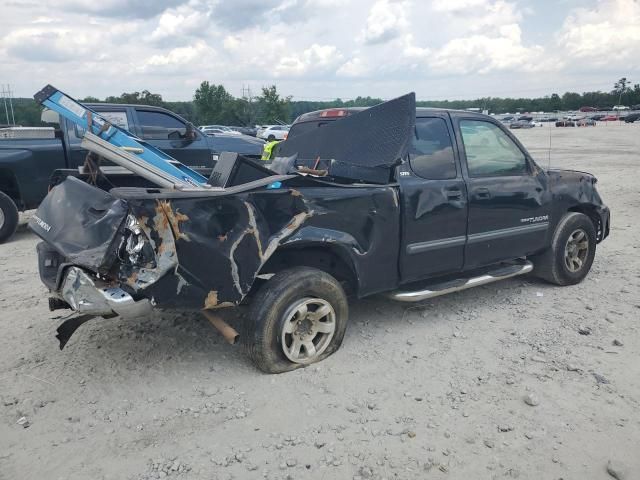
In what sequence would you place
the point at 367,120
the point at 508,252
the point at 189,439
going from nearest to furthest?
the point at 189,439, the point at 367,120, the point at 508,252

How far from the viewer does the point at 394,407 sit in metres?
3.21

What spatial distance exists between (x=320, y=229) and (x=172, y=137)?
6.05 m

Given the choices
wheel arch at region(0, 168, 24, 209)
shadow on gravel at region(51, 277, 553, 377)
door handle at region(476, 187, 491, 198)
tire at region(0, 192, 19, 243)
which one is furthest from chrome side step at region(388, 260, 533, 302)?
wheel arch at region(0, 168, 24, 209)

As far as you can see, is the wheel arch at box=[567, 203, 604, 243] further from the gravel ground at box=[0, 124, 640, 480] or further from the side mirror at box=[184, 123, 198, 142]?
the side mirror at box=[184, 123, 198, 142]

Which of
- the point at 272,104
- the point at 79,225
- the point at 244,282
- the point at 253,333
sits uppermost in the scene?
the point at 272,104

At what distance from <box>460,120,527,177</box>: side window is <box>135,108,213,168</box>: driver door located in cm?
559

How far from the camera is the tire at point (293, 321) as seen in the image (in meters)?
3.39

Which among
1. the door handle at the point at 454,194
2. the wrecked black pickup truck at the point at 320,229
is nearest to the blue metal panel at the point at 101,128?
the wrecked black pickup truck at the point at 320,229

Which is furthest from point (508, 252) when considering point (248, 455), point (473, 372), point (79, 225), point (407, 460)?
point (79, 225)

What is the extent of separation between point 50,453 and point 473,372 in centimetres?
275

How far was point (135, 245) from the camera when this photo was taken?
9.86ft

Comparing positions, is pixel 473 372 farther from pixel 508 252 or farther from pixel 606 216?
pixel 606 216

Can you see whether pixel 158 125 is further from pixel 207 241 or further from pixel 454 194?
pixel 207 241

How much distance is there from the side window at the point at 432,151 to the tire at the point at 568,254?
5.58 ft
